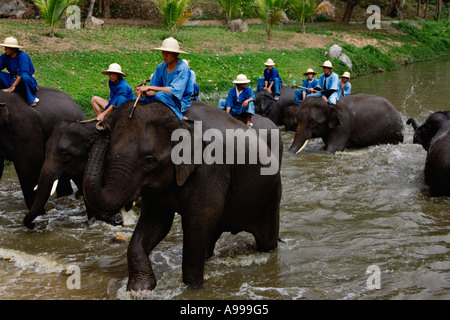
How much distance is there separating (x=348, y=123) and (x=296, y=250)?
18.8ft

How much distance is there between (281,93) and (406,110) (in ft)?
12.9

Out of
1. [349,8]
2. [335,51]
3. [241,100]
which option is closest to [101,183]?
[241,100]

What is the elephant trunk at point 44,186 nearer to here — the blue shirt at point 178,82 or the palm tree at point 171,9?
the blue shirt at point 178,82

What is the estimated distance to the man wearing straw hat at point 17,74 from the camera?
7.96 metres

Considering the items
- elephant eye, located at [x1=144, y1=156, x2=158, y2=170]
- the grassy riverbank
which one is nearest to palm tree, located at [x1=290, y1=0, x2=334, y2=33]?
the grassy riverbank

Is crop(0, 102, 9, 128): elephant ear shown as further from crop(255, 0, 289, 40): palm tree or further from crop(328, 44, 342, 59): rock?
crop(328, 44, 342, 59): rock

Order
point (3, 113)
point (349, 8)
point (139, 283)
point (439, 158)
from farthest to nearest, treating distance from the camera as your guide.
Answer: point (349, 8) → point (439, 158) → point (3, 113) → point (139, 283)

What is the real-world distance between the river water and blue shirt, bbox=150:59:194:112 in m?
1.74

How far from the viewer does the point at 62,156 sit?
717cm

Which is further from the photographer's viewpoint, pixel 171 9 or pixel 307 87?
pixel 171 9

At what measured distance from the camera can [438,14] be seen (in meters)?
38.6

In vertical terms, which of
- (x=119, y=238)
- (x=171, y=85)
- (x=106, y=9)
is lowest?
(x=119, y=238)

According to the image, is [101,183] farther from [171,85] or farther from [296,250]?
[296,250]

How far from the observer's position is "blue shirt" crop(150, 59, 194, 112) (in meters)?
5.28
